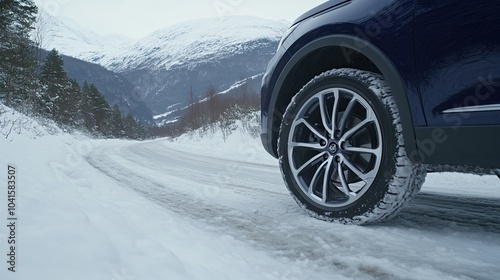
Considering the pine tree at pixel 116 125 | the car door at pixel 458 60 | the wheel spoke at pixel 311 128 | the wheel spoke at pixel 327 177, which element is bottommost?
the pine tree at pixel 116 125

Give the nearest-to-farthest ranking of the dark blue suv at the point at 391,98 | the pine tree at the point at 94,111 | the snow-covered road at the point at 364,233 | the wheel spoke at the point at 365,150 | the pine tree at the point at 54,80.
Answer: the snow-covered road at the point at 364,233, the dark blue suv at the point at 391,98, the wheel spoke at the point at 365,150, the pine tree at the point at 54,80, the pine tree at the point at 94,111

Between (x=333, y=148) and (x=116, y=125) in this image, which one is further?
(x=116, y=125)

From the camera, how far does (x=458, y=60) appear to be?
153cm

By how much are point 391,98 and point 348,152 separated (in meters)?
0.43

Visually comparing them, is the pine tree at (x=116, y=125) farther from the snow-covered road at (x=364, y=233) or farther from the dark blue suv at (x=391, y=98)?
the dark blue suv at (x=391, y=98)

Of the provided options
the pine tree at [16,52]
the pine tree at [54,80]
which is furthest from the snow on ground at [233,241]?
the pine tree at [54,80]

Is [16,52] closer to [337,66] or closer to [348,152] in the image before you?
[337,66]

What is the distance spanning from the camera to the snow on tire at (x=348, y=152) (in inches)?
70.5

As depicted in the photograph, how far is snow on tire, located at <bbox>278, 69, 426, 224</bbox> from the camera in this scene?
179 centimetres

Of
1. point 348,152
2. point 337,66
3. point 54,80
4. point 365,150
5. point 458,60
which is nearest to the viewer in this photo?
point 458,60

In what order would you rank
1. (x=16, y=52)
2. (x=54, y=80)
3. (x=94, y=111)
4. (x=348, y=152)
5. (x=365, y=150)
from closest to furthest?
(x=365, y=150) < (x=348, y=152) < (x=16, y=52) < (x=54, y=80) < (x=94, y=111)

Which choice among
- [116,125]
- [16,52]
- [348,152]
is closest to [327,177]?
[348,152]

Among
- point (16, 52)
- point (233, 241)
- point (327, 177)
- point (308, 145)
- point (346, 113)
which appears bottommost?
point (233, 241)

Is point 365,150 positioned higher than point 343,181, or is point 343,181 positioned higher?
point 365,150
